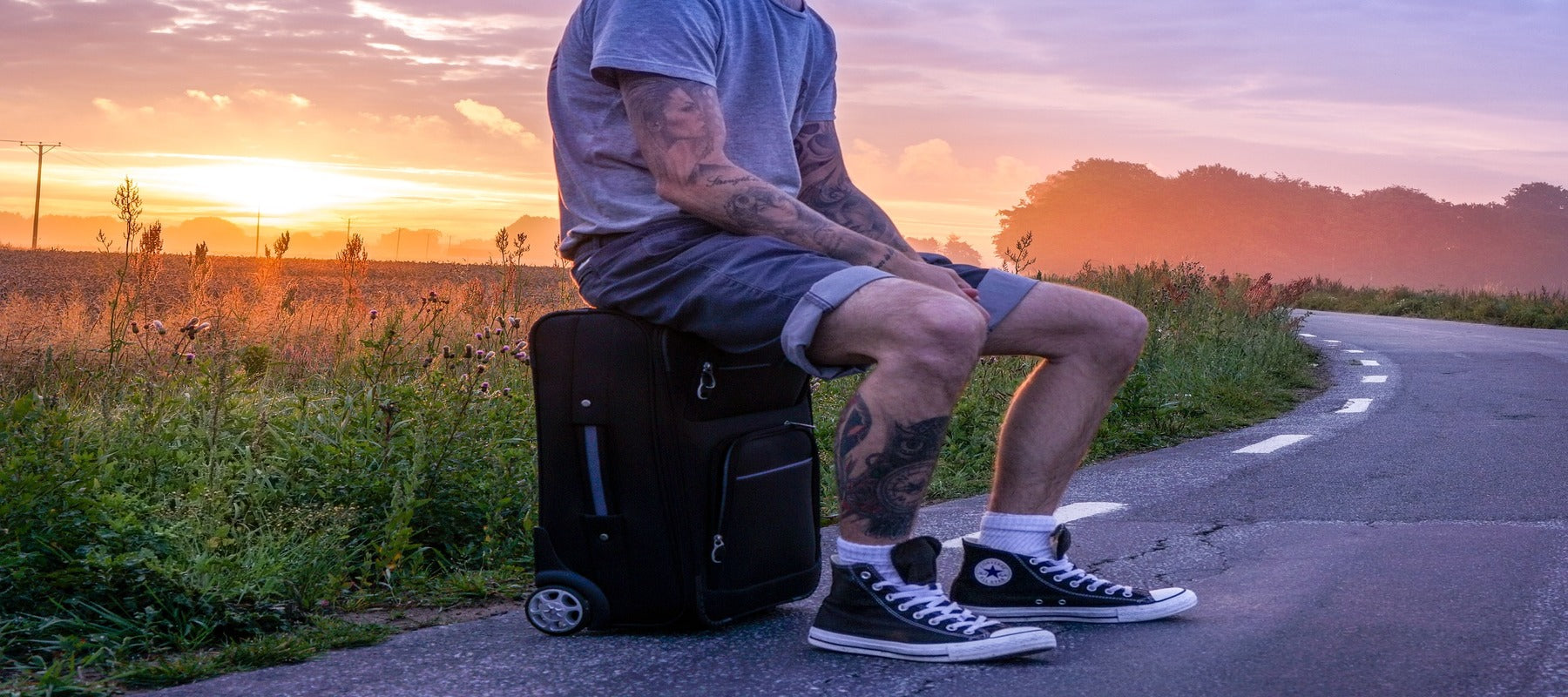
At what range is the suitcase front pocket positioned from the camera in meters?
2.97

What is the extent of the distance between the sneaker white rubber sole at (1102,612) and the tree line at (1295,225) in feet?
390

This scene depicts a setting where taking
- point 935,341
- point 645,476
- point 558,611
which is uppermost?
point 935,341

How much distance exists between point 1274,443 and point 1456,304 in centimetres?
2471

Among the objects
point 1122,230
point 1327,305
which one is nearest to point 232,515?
point 1327,305

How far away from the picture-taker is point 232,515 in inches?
152

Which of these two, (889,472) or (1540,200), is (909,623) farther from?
(1540,200)

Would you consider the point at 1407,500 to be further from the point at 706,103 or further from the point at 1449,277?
the point at 1449,277

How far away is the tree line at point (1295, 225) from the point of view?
124 meters

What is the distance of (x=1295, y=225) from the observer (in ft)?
408

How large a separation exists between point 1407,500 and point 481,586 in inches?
135

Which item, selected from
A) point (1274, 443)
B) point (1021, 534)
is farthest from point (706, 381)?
point (1274, 443)

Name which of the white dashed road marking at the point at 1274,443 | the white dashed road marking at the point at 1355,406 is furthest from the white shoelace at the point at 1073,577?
the white dashed road marking at the point at 1355,406

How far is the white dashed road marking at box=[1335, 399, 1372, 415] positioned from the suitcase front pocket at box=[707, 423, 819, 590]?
6071mm

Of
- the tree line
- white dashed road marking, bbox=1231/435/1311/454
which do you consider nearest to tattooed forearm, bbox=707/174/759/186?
white dashed road marking, bbox=1231/435/1311/454
